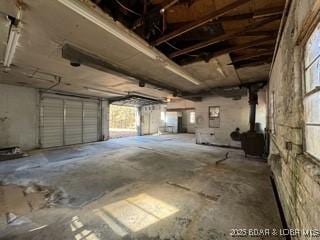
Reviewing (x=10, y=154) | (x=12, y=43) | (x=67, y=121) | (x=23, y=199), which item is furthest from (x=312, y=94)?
(x=67, y=121)

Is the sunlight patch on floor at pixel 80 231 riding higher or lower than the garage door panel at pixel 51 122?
lower

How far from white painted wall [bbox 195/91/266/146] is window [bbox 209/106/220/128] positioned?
0.49 feet

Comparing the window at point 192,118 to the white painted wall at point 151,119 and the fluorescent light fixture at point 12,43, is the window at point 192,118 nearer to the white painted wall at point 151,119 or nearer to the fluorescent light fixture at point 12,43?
the white painted wall at point 151,119

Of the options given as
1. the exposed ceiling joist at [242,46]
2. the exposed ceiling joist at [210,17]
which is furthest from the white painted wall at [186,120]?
the exposed ceiling joist at [210,17]

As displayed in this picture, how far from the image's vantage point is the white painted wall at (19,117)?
5887mm

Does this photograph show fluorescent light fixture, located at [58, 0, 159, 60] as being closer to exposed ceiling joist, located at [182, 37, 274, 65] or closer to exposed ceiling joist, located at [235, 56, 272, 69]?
exposed ceiling joist, located at [182, 37, 274, 65]

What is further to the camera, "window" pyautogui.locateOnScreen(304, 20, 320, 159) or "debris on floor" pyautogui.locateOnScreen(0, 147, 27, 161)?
"debris on floor" pyautogui.locateOnScreen(0, 147, 27, 161)

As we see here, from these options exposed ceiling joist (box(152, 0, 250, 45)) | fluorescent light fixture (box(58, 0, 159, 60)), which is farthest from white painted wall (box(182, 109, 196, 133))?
exposed ceiling joist (box(152, 0, 250, 45))

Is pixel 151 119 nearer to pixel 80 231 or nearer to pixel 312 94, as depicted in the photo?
pixel 80 231

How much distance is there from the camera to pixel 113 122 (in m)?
20.1

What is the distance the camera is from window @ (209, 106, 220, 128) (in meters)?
7.90

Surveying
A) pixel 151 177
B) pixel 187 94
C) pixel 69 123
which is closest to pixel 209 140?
pixel 187 94

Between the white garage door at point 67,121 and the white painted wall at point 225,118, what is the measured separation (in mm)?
5892

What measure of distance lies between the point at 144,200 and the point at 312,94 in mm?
2464
